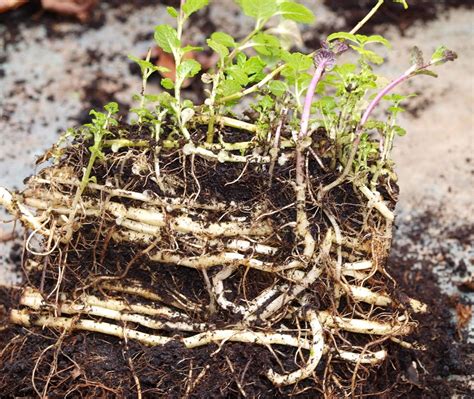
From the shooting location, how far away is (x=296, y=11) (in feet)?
5.03

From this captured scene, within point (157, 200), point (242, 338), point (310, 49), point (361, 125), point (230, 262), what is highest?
point (361, 125)

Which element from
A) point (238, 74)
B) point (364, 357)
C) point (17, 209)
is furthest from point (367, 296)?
point (17, 209)

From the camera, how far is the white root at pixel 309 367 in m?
1.48

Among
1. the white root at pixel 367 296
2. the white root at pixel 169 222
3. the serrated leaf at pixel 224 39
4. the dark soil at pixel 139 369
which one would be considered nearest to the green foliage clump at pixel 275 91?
the serrated leaf at pixel 224 39

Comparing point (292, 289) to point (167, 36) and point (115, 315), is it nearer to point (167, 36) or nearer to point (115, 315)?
point (115, 315)

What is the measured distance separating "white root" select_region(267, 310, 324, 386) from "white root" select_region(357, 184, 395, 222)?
0.86 feet

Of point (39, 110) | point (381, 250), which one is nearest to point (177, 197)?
point (381, 250)

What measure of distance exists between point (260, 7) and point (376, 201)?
1.48 feet

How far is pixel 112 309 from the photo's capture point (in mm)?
1555

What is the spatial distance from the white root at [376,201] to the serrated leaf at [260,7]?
390 mm

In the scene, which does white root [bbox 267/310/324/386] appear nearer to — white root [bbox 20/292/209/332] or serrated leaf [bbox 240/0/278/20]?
white root [bbox 20/292/209/332]

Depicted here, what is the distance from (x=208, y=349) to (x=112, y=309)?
0.71 ft

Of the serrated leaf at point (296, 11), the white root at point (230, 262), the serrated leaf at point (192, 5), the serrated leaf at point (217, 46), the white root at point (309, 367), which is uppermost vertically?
the serrated leaf at point (192, 5)

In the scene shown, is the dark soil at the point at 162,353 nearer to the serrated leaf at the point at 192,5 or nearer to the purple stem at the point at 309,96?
the purple stem at the point at 309,96
